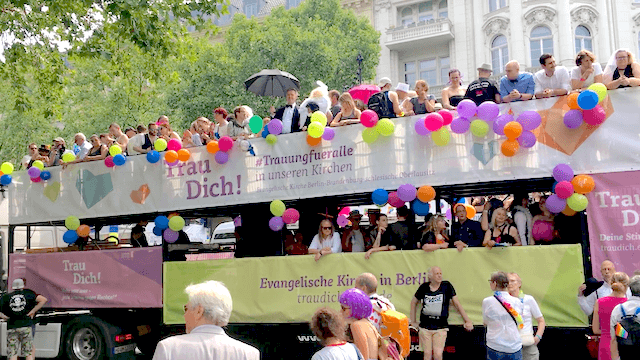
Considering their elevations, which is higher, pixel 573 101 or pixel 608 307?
pixel 573 101

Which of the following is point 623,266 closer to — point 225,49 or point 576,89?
point 576,89

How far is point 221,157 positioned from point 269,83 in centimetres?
412

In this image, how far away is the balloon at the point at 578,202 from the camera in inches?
310

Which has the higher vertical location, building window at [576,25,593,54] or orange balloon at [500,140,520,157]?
building window at [576,25,593,54]

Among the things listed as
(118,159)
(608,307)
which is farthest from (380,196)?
(118,159)

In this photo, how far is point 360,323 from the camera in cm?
490

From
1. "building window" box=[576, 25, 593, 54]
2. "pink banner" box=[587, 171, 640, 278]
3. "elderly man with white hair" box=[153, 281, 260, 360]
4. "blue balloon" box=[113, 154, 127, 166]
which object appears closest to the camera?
"elderly man with white hair" box=[153, 281, 260, 360]

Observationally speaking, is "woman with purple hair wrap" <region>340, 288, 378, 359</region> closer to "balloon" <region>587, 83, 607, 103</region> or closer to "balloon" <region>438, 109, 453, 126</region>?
"balloon" <region>438, 109, 453, 126</region>

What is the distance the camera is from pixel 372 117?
359 inches

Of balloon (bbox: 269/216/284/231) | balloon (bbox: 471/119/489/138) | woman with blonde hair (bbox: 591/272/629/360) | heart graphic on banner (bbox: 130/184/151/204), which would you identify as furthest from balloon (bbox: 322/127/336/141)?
woman with blonde hair (bbox: 591/272/629/360)

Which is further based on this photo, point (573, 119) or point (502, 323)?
point (573, 119)

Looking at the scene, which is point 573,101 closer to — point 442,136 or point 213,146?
point 442,136

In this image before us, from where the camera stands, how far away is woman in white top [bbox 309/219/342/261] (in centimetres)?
952

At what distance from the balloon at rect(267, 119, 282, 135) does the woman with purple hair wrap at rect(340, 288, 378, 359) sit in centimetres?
530
